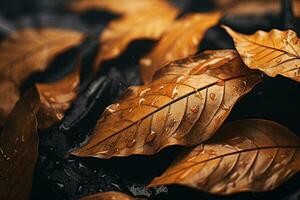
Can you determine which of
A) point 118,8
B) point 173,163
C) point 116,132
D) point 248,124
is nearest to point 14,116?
point 116,132

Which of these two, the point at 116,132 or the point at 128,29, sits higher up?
the point at 128,29

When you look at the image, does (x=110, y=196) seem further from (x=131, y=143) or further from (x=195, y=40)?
(x=195, y=40)

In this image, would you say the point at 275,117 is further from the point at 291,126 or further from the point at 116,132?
the point at 116,132

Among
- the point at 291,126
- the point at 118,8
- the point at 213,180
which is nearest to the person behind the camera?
the point at 213,180

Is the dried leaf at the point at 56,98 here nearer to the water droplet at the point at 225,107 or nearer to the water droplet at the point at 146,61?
the water droplet at the point at 146,61

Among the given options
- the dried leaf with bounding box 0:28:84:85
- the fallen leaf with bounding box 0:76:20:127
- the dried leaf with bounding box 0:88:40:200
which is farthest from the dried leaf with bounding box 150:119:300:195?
the dried leaf with bounding box 0:28:84:85

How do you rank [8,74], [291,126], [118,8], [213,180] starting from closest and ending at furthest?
[213,180], [291,126], [8,74], [118,8]
